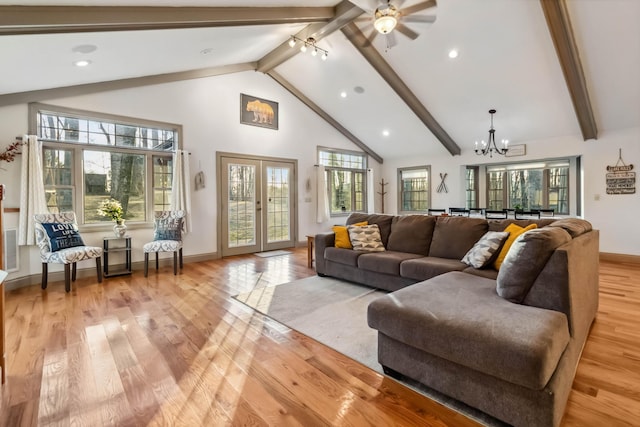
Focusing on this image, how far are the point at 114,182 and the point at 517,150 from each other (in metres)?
7.80

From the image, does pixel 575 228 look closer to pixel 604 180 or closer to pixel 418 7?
pixel 418 7

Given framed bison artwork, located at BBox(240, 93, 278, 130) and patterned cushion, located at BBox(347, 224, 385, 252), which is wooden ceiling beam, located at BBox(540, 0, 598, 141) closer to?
patterned cushion, located at BBox(347, 224, 385, 252)

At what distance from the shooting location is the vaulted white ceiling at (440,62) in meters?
3.56

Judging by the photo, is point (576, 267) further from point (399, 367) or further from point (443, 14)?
point (443, 14)

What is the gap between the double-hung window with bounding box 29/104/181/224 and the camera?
4.42 metres

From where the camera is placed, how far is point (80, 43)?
3225 mm

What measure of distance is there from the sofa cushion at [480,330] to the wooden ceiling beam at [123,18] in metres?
3.48

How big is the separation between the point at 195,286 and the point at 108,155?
262 cm

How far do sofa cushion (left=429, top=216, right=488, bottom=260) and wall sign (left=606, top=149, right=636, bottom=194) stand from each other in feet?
13.2

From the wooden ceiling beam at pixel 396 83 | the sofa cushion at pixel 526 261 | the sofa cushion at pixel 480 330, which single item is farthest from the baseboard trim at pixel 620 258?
the sofa cushion at pixel 480 330

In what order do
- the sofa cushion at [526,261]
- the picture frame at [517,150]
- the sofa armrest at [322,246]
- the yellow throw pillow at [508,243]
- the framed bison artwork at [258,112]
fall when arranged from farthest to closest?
the picture frame at [517,150]
the framed bison artwork at [258,112]
the sofa armrest at [322,246]
the yellow throw pillow at [508,243]
the sofa cushion at [526,261]

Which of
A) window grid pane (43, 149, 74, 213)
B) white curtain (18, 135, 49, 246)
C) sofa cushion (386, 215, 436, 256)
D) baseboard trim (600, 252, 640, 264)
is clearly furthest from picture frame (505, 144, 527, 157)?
white curtain (18, 135, 49, 246)

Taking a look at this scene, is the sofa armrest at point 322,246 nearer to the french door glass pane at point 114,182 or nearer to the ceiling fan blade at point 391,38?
the ceiling fan blade at point 391,38

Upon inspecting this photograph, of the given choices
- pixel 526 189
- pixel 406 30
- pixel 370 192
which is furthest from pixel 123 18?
pixel 526 189
